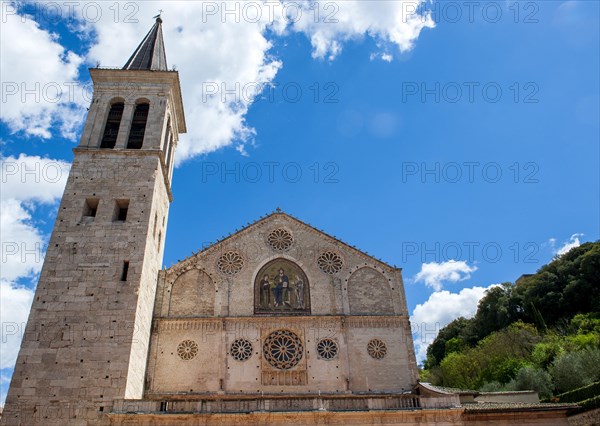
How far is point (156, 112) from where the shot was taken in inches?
1024

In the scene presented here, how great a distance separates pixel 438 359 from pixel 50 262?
2053 inches

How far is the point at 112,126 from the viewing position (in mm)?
26047

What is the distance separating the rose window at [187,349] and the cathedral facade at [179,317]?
47 millimetres

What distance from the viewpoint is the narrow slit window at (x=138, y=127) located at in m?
25.5

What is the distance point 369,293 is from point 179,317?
9799 millimetres

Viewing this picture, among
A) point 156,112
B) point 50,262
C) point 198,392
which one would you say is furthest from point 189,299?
point 156,112

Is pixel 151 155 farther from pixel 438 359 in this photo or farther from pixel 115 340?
pixel 438 359

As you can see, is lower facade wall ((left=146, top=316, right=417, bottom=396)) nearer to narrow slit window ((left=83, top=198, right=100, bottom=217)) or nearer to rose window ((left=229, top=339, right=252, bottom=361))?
rose window ((left=229, top=339, right=252, bottom=361))

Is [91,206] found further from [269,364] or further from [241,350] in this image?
[269,364]

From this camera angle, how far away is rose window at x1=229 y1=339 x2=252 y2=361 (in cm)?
2185

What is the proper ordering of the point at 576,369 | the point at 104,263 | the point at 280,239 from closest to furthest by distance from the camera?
the point at 104,263, the point at 280,239, the point at 576,369

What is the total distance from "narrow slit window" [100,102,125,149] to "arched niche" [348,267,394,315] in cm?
1525

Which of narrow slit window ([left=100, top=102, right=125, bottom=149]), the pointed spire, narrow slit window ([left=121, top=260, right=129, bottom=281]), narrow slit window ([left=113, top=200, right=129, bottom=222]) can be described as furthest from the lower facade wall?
the pointed spire

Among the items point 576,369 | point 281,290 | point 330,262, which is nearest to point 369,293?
point 330,262
